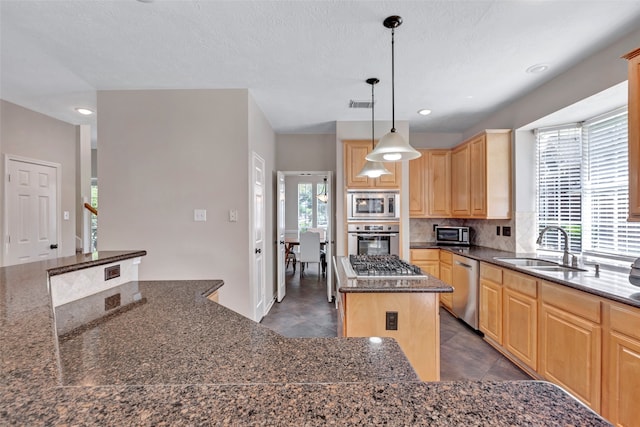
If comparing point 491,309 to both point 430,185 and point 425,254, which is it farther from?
point 430,185

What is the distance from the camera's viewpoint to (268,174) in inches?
168

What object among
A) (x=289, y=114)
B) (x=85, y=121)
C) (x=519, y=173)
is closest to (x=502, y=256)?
(x=519, y=173)

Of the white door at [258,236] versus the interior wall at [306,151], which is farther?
the interior wall at [306,151]

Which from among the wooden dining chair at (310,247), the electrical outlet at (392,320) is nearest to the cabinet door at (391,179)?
the wooden dining chair at (310,247)

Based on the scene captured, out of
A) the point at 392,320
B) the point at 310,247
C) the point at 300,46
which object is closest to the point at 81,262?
the point at 392,320

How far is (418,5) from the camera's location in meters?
1.83

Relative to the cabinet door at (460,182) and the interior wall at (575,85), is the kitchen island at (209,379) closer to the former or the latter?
the interior wall at (575,85)

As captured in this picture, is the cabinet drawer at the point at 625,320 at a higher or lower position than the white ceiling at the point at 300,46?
lower

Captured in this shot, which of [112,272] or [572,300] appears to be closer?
[112,272]

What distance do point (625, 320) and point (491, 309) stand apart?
1.36 meters

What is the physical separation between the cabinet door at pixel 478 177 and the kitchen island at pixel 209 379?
3.20 metres

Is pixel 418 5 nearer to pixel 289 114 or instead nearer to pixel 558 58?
pixel 558 58

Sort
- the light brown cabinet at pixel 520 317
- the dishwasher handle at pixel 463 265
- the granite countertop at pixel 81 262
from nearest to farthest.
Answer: the granite countertop at pixel 81 262 → the light brown cabinet at pixel 520 317 → the dishwasher handle at pixel 463 265

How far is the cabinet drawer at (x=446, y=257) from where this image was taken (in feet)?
12.5
